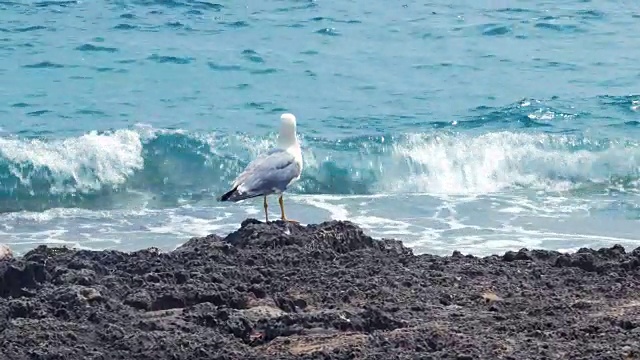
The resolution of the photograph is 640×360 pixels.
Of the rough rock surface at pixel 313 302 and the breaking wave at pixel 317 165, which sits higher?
the rough rock surface at pixel 313 302

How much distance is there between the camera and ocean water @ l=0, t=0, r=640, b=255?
1315 centimetres

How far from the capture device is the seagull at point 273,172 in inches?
347

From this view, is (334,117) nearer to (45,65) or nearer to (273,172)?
(45,65)

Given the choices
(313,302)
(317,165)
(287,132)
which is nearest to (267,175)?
(287,132)

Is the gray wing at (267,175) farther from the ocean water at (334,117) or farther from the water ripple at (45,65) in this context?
the water ripple at (45,65)

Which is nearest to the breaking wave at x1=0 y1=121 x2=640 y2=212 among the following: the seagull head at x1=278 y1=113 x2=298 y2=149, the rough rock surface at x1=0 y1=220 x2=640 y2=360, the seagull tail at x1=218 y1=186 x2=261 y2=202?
the seagull head at x1=278 y1=113 x2=298 y2=149

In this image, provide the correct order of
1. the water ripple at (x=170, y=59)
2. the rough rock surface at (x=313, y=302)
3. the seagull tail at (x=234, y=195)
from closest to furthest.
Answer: the rough rock surface at (x=313, y=302)
the seagull tail at (x=234, y=195)
the water ripple at (x=170, y=59)

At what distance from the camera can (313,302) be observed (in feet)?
22.9

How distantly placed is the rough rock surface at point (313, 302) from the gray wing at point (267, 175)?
0.42 meters

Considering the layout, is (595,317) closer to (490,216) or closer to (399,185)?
(490,216)

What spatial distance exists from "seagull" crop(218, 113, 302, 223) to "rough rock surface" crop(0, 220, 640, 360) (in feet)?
1.34

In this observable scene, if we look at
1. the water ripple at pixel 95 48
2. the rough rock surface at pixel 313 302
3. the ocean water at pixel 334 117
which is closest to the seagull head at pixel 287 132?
the rough rock surface at pixel 313 302

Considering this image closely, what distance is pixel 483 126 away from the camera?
58.5ft

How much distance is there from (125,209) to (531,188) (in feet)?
14.8
